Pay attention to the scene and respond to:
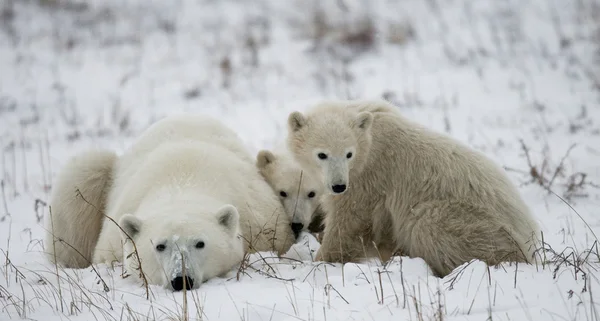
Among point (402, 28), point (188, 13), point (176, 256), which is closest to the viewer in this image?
point (176, 256)

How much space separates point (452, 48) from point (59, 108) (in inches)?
346

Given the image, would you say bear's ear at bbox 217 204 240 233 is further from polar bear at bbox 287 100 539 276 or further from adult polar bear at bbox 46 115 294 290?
polar bear at bbox 287 100 539 276

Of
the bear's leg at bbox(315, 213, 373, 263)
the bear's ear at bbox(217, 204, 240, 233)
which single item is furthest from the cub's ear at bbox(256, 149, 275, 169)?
the bear's ear at bbox(217, 204, 240, 233)

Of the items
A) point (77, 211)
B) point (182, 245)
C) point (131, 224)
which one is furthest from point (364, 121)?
point (77, 211)

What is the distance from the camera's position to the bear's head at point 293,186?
5957mm

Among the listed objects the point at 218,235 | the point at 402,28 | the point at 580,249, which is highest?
the point at 402,28

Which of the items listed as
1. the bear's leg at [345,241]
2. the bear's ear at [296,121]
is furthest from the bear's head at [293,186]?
the bear's leg at [345,241]

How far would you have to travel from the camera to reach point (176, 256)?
4.09 meters

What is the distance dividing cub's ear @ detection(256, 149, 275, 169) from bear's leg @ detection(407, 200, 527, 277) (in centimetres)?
218

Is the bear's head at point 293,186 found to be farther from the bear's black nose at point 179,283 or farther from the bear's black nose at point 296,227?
the bear's black nose at point 179,283

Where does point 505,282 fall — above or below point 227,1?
below

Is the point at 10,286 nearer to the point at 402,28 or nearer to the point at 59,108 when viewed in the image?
the point at 59,108

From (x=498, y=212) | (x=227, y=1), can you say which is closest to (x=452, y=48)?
(x=227, y=1)

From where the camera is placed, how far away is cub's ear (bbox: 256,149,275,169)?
6.36 metres
